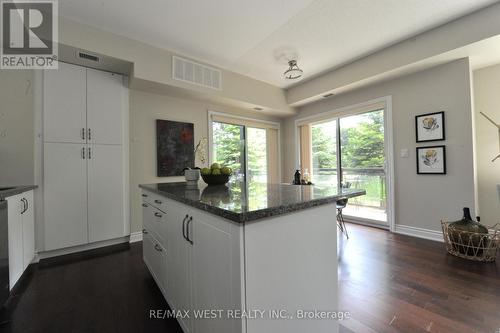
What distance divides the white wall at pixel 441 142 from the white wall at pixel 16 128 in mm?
4803

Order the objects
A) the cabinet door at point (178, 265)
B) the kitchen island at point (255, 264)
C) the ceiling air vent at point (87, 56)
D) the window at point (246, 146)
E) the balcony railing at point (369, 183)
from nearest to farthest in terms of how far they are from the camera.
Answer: the kitchen island at point (255, 264) < the cabinet door at point (178, 265) < the ceiling air vent at point (87, 56) < the balcony railing at point (369, 183) < the window at point (246, 146)

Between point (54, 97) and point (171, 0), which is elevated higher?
point (171, 0)

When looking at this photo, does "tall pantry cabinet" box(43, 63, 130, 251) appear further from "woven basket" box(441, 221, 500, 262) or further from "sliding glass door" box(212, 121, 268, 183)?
"woven basket" box(441, 221, 500, 262)

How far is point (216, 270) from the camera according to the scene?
958 mm

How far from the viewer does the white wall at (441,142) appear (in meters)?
2.66

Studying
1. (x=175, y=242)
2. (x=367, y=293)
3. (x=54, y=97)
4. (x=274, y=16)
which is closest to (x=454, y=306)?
(x=367, y=293)

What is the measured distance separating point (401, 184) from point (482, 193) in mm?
895

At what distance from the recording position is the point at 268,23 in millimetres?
2500

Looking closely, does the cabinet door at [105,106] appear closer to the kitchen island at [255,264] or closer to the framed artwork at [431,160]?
the kitchen island at [255,264]

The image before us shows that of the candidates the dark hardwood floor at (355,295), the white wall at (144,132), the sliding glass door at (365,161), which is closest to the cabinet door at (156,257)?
the dark hardwood floor at (355,295)

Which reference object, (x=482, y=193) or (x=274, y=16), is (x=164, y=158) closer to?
(x=274, y=16)

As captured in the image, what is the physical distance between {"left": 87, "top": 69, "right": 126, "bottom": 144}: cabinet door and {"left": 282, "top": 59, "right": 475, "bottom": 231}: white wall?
3982mm

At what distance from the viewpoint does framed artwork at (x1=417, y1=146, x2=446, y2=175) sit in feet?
9.30

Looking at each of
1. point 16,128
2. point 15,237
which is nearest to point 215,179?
point 15,237
